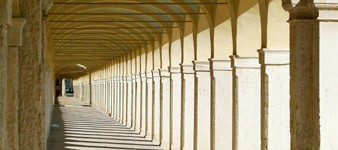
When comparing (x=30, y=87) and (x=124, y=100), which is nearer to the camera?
(x=30, y=87)

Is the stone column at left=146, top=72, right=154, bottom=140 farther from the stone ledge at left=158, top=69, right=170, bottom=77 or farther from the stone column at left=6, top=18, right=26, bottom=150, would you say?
the stone column at left=6, top=18, right=26, bottom=150

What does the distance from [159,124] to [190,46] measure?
6356 mm

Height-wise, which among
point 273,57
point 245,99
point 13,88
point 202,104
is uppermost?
point 273,57

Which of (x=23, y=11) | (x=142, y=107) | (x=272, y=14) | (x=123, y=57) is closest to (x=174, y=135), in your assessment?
(x=142, y=107)

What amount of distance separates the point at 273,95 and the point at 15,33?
5099 millimetres

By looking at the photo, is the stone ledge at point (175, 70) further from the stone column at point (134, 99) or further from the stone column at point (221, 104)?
the stone column at point (134, 99)

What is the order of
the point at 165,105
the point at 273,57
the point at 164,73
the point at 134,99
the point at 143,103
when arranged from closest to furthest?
the point at 273,57 → the point at 164,73 → the point at 165,105 → the point at 143,103 → the point at 134,99

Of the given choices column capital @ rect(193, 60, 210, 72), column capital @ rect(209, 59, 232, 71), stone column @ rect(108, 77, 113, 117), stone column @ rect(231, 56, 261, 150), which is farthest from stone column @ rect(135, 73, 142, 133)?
stone column @ rect(231, 56, 261, 150)

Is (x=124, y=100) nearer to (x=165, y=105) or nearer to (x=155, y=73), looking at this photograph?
(x=155, y=73)

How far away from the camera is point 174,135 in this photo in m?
23.3

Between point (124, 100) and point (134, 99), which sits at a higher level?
point (134, 99)

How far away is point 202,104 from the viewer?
61.7 ft

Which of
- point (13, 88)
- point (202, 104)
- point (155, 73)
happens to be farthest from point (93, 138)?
point (13, 88)

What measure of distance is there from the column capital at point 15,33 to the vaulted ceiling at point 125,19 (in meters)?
7.45
